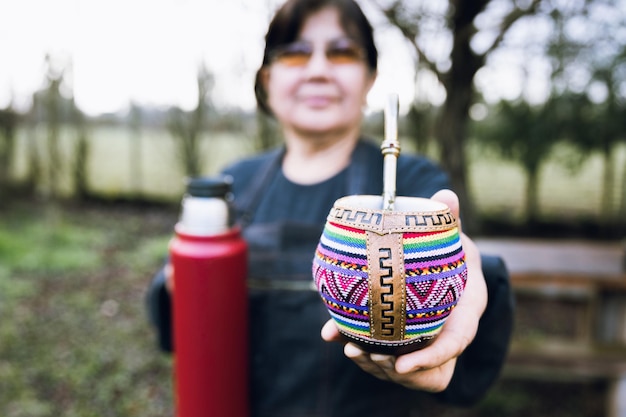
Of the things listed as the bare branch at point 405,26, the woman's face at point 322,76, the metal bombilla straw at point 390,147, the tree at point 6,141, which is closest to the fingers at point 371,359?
the metal bombilla straw at point 390,147

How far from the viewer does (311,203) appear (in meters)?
1.46

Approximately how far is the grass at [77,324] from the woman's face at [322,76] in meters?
2.52

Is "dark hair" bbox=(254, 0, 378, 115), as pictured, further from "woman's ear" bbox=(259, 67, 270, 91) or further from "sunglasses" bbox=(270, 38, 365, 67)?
"woman's ear" bbox=(259, 67, 270, 91)

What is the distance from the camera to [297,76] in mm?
1368

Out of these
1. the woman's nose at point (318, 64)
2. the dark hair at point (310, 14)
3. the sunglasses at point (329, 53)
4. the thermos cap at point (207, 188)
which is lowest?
the thermos cap at point (207, 188)

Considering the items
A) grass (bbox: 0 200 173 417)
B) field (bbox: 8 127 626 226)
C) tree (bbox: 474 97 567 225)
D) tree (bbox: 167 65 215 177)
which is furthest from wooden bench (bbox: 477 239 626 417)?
tree (bbox: 167 65 215 177)

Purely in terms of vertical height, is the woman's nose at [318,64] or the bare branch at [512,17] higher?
the bare branch at [512,17]

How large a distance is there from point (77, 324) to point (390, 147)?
4.09 metres

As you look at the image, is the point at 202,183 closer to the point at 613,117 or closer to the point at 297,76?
the point at 297,76

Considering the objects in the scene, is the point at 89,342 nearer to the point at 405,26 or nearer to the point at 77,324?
the point at 77,324

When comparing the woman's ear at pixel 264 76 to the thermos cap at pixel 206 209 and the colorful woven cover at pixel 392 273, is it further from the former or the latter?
the colorful woven cover at pixel 392 273

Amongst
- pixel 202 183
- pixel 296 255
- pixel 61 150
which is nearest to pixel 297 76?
pixel 202 183

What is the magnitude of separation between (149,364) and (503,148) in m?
4.35

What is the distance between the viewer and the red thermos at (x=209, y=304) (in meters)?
1.29
